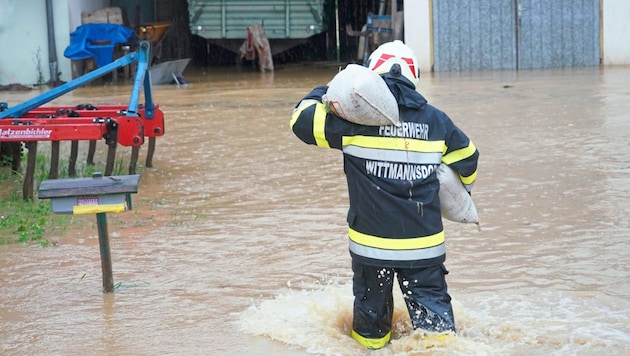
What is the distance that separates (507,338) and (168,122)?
907 cm

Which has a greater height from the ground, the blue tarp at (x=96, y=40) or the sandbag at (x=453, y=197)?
the blue tarp at (x=96, y=40)

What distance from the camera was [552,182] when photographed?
8180 millimetres

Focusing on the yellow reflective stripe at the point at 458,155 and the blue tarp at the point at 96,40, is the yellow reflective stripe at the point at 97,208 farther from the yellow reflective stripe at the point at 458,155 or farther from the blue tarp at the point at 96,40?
the blue tarp at the point at 96,40

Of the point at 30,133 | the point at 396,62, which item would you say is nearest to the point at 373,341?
the point at 396,62

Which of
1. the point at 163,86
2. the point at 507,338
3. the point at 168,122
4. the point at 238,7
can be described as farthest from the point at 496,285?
the point at 238,7

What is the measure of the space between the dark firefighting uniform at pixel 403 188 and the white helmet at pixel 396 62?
5 centimetres

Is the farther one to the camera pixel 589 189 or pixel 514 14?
pixel 514 14

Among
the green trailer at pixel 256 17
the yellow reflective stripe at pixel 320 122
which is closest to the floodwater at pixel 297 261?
the yellow reflective stripe at pixel 320 122

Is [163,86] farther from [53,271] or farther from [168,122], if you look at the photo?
[53,271]

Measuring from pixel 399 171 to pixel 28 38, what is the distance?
17.1 meters

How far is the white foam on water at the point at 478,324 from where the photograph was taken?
447 centimetres

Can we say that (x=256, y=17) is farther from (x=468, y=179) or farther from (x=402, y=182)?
(x=402, y=182)

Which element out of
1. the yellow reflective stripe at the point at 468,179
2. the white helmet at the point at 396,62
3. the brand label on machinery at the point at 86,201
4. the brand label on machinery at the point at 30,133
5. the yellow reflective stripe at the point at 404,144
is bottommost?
the brand label on machinery at the point at 86,201

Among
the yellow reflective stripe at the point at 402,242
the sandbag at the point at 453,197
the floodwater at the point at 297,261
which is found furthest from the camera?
the floodwater at the point at 297,261
